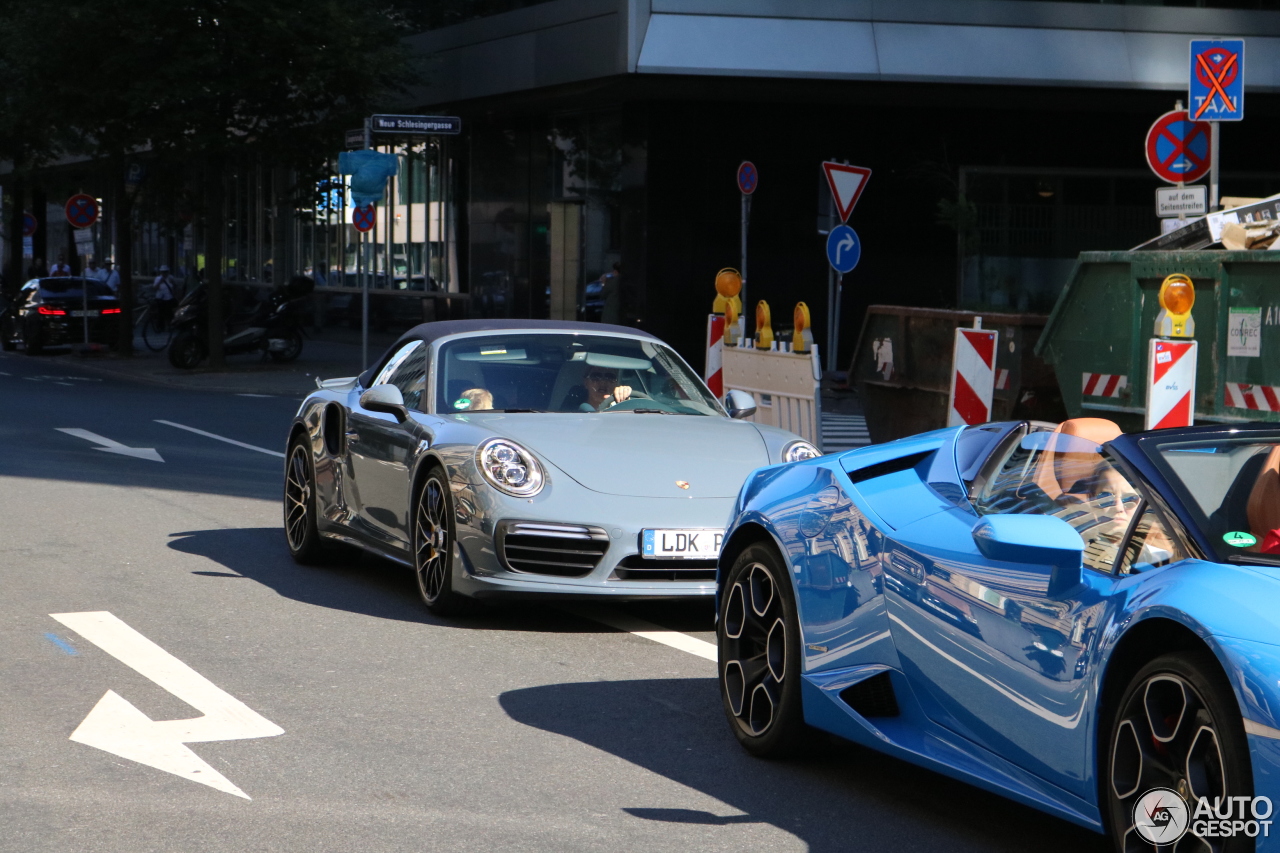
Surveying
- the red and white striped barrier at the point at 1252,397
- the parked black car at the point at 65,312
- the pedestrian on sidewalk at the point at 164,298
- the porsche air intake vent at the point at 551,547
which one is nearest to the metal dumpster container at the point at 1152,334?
the red and white striped barrier at the point at 1252,397

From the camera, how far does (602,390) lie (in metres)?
8.63

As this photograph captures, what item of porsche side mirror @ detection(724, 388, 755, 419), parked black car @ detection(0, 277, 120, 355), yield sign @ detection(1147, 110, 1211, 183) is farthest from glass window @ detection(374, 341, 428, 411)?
parked black car @ detection(0, 277, 120, 355)

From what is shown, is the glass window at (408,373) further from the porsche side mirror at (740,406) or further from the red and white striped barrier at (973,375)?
the red and white striped barrier at (973,375)

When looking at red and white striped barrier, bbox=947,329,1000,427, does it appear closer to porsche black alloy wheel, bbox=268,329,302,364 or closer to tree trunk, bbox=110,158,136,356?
porsche black alloy wheel, bbox=268,329,302,364

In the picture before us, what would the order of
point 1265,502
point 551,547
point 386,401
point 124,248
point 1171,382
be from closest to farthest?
point 1265,502 < point 551,547 < point 386,401 < point 1171,382 < point 124,248

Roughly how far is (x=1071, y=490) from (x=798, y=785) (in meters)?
1.27

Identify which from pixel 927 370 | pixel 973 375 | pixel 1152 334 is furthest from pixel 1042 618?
pixel 927 370

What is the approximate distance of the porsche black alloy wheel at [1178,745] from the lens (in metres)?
3.37

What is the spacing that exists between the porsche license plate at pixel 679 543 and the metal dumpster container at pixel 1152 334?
4018mm

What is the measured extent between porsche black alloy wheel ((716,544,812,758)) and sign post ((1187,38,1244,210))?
8.37 m

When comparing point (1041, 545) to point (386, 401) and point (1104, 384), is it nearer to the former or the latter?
point (386, 401)

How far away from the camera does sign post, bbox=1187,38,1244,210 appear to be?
12781 mm

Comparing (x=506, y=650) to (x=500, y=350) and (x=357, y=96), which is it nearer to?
(x=500, y=350)

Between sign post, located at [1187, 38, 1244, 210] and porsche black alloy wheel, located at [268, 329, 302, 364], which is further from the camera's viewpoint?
porsche black alloy wheel, located at [268, 329, 302, 364]
